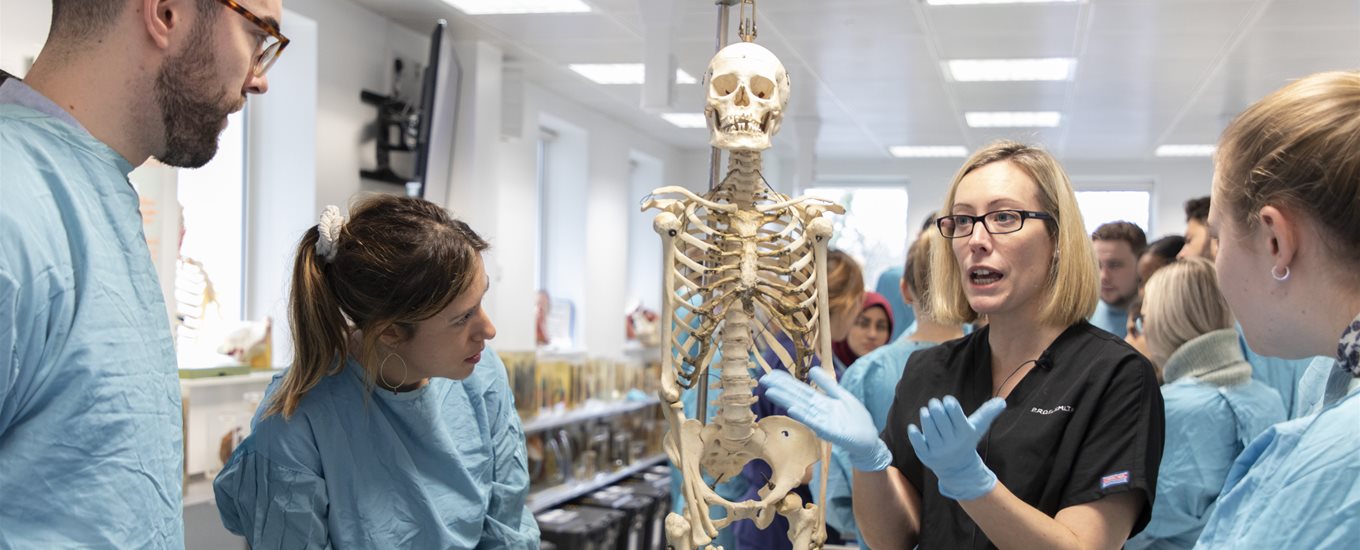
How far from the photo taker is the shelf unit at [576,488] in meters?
5.31

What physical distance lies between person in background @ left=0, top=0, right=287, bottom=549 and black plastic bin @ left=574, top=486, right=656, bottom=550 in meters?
4.62

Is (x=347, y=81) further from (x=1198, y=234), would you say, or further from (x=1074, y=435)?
(x=1074, y=435)

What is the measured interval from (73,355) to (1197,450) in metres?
2.28

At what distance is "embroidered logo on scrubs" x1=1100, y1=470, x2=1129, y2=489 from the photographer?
4.76 feet

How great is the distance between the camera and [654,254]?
9984 mm

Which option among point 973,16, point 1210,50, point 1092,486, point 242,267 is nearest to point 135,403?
point 1092,486

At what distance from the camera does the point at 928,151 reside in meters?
10.3

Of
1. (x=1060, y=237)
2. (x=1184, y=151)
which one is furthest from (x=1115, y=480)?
(x=1184, y=151)

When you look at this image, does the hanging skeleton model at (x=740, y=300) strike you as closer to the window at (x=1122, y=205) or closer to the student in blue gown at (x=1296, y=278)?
the student in blue gown at (x=1296, y=278)

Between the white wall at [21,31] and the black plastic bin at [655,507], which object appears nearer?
the white wall at [21,31]

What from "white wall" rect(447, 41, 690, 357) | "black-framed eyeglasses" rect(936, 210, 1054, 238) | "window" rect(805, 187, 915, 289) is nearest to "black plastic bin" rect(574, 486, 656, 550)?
"white wall" rect(447, 41, 690, 357)

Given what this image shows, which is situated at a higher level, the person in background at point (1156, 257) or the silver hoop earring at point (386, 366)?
the person in background at point (1156, 257)

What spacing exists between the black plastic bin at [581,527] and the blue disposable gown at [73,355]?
3.90 metres

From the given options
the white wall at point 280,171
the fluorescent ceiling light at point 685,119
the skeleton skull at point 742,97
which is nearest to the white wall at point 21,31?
the white wall at point 280,171
